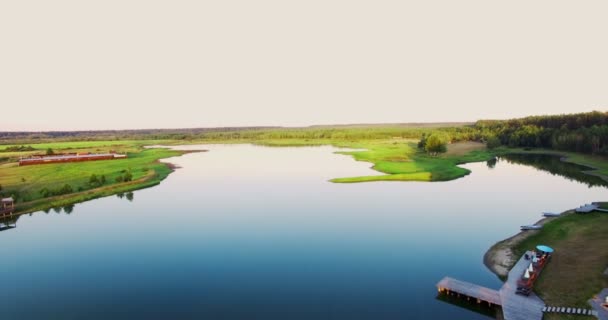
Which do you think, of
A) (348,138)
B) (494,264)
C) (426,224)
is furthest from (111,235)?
(348,138)

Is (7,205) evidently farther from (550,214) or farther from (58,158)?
(550,214)

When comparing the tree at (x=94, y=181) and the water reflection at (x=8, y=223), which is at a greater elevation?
the tree at (x=94, y=181)

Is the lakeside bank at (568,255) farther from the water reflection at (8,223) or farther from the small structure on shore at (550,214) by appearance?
the water reflection at (8,223)

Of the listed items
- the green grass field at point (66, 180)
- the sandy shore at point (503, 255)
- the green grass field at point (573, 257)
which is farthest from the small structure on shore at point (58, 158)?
the green grass field at point (573, 257)

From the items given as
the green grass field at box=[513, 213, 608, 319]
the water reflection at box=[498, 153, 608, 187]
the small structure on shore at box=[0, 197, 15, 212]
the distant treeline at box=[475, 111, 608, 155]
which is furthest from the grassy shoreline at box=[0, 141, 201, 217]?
the distant treeline at box=[475, 111, 608, 155]

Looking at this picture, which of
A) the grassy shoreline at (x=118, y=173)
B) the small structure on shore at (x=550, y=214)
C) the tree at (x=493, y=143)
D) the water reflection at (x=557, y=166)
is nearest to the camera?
the small structure on shore at (x=550, y=214)

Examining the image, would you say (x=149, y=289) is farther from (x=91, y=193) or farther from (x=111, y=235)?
(x=91, y=193)

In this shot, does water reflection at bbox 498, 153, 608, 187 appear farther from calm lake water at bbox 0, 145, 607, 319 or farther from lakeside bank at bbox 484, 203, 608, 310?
lakeside bank at bbox 484, 203, 608, 310

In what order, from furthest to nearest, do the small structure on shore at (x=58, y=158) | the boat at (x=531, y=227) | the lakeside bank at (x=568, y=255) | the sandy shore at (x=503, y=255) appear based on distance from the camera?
the small structure on shore at (x=58, y=158) < the boat at (x=531, y=227) < the sandy shore at (x=503, y=255) < the lakeside bank at (x=568, y=255)
